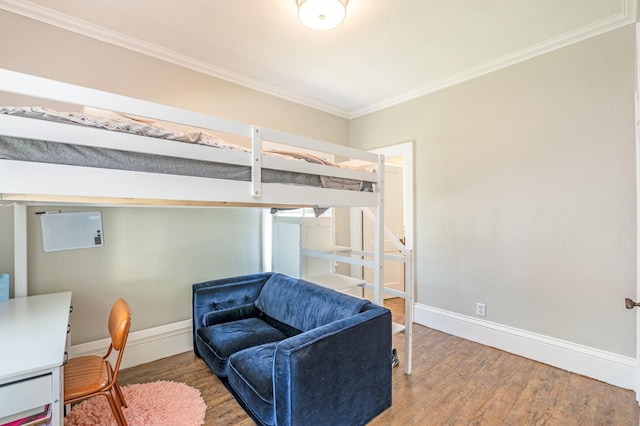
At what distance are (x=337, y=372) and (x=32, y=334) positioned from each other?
4.61 feet

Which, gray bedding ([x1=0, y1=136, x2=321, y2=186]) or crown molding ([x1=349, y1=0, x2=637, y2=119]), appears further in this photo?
crown molding ([x1=349, y1=0, x2=637, y2=119])

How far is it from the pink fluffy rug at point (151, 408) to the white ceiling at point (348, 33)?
263 cm

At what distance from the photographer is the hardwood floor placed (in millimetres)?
1729

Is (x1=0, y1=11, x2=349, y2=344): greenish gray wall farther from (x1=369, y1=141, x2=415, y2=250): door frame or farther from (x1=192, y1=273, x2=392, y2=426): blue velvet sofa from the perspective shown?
(x1=369, y1=141, x2=415, y2=250): door frame

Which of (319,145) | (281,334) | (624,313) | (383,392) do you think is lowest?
(383,392)

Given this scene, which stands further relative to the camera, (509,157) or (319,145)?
(509,157)

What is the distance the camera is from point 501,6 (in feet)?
6.25

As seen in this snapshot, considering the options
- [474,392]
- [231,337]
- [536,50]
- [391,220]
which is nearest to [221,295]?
[231,337]

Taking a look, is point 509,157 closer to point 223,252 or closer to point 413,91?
point 413,91

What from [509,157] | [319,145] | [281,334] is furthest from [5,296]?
[509,157]

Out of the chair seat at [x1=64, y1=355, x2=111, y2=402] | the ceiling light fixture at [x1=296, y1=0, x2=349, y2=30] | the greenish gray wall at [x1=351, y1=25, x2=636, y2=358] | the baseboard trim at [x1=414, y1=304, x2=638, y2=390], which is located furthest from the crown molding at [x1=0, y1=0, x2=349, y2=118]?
the baseboard trim at [x1=414, y1=304, x2=638, y2=390]

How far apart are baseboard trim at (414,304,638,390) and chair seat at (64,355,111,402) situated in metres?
2.88

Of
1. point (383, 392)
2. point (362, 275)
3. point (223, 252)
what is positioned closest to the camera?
point (383, 392)

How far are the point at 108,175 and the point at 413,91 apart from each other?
3.13 m
